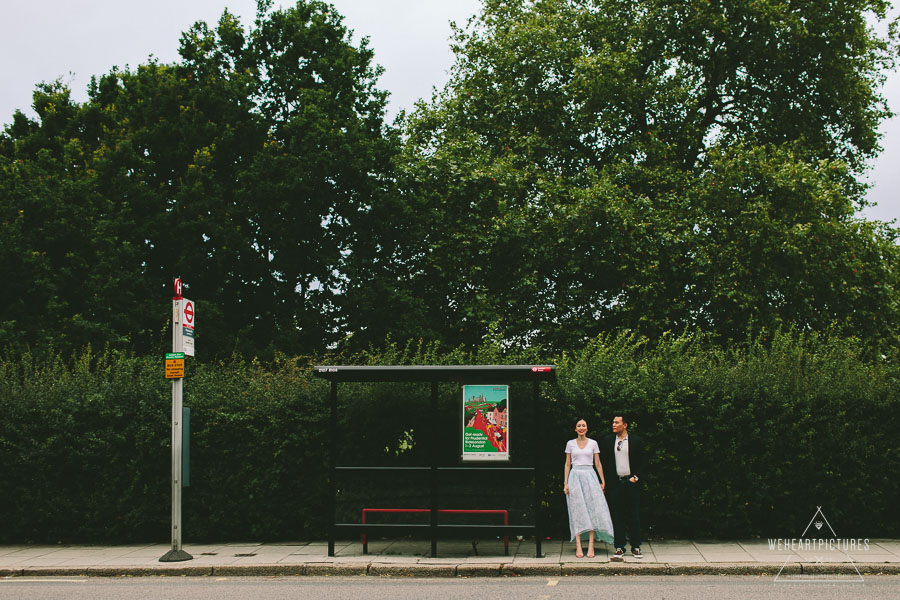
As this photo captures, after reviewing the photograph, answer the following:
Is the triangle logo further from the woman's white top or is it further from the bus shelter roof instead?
the bus shelter roof

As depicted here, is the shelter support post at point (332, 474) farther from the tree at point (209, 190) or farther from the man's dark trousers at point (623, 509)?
the tree at point (209, 190)

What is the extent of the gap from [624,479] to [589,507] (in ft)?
2.07

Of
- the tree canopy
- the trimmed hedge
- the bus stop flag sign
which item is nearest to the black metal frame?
the trimmed hedge

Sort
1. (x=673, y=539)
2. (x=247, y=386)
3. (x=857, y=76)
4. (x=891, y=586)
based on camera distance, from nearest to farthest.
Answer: (x=891, y=586)
(x=673, y=539)
(x=247, y=386)
(x=857, y=76)

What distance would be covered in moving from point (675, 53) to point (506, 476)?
19016 millimetres

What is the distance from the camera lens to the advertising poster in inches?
439

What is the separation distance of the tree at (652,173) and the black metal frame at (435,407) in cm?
1032

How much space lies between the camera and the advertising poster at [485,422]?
1116 cm

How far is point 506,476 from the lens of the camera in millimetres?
11008

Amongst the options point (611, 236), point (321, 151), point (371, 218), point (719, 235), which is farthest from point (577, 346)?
point (321, 151)

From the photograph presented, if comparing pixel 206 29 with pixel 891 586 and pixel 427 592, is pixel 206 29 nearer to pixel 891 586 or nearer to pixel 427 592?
pixel 427 592

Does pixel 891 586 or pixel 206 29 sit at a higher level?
pixel 206 29

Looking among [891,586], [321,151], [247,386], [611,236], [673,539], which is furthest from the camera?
[321,151]

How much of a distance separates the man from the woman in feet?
0.50
